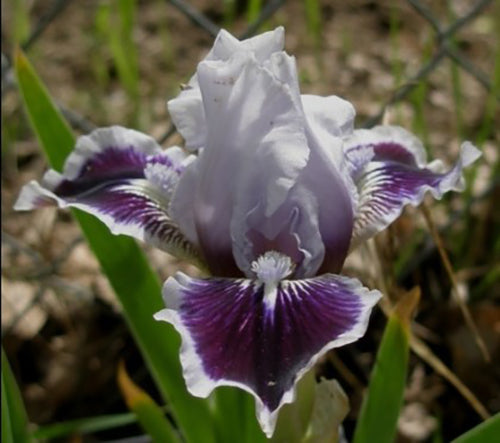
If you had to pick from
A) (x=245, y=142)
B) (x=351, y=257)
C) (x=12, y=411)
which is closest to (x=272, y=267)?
(x=245, y=142)

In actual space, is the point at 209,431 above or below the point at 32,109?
below

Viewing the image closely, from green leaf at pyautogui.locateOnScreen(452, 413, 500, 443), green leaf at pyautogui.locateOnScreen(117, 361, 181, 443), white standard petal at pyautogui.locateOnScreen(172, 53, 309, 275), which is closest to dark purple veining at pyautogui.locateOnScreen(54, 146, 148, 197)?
white standard petal at pyautogui.locateOnScreen(172, 53, 309, 275)

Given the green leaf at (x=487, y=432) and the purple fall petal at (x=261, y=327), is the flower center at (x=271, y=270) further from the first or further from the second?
the green leaf at (x=487, y=432)

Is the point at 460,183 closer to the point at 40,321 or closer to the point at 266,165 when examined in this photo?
the point at 266,165

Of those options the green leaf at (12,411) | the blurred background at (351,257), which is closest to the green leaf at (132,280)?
the green leaf at (12,411)

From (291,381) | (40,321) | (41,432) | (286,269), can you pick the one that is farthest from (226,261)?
(40,321)

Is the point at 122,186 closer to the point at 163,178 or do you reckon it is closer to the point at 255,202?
the point at 163,178
